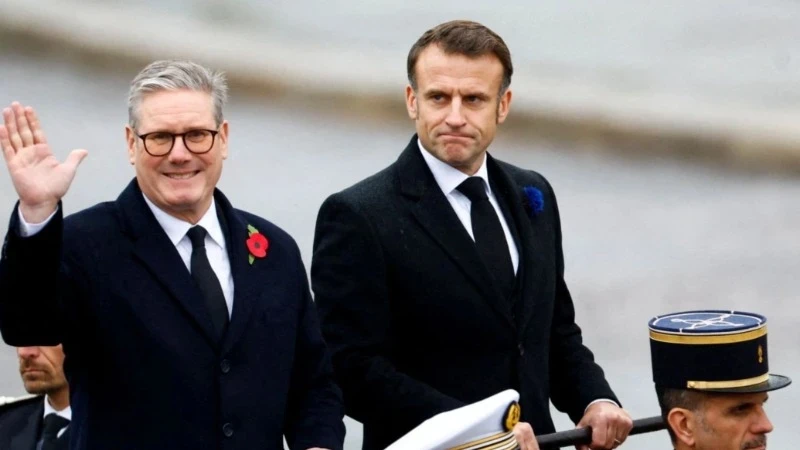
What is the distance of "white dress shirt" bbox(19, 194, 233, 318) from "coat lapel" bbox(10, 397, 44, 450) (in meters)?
1.30

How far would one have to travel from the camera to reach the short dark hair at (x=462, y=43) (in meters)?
4.01

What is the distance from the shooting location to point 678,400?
12.4 ft

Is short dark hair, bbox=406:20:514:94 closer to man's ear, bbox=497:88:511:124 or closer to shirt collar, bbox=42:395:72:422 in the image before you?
man's ear, bbox=497:88:511:124

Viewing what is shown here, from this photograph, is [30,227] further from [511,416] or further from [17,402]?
[17,402]

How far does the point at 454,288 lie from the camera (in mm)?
3955

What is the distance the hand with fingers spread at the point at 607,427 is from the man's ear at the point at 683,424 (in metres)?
0.24

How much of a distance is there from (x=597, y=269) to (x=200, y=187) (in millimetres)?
2254

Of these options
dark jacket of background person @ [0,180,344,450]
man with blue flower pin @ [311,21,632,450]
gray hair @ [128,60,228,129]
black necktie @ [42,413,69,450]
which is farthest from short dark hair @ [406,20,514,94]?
black necktie @ [42,413,69,450]

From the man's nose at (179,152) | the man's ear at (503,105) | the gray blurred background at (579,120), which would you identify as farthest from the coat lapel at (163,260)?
the gray blurred background at (579,120)

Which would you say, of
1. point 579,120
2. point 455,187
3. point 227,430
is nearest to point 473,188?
point 455,187

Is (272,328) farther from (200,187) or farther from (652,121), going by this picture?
(652,121)

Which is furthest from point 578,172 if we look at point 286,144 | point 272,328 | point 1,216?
point 272,328

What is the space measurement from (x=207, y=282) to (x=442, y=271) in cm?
51

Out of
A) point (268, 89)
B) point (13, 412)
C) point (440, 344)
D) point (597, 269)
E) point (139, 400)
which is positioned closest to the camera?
point (139, 400)
